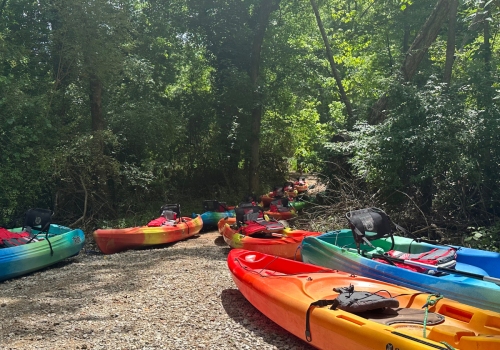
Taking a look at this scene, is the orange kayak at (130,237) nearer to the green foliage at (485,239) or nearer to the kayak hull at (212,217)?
the kayak hull at (212,217)

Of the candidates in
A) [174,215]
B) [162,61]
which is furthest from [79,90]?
[174,215]

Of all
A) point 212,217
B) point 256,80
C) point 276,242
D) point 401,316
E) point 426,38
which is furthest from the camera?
point 256,80

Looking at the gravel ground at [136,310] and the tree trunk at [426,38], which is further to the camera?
the tree trunk at [426,38]

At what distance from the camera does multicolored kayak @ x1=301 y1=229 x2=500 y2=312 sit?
15.0 feet

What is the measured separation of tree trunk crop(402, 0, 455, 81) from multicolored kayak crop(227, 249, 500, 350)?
9182 millimetres

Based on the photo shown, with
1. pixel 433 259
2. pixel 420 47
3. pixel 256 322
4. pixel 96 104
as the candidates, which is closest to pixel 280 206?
pixel 420 47

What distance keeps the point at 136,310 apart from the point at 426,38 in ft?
37.6

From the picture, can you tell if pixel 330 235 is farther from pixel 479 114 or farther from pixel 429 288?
pixel 479 114

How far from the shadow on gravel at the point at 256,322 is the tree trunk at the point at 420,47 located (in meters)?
8.55

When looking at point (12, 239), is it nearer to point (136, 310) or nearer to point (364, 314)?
point (136, 310)

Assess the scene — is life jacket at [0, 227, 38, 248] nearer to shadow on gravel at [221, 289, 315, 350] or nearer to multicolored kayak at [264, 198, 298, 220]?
shadow on gravel at [221, 289, 315, 350]

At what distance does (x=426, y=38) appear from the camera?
1265cm

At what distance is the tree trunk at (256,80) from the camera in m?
18.0

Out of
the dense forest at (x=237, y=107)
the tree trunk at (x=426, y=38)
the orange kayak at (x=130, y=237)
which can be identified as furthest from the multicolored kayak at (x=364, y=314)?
the tree trunk at (x=426, y=38)
